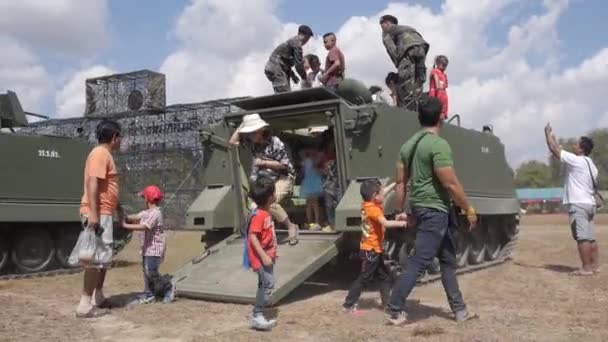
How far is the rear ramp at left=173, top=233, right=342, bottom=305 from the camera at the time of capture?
21.7 ft

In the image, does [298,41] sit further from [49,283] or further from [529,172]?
[529,172]

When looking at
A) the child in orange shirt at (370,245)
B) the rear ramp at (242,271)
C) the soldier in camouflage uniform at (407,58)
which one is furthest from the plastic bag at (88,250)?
the soldier in camouflage uniform at (407,58)

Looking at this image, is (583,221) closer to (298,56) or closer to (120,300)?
(298,56)

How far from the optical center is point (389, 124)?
7.68m

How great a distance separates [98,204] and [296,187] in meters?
3.87

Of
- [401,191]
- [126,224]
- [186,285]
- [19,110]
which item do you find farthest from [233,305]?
[19,110]

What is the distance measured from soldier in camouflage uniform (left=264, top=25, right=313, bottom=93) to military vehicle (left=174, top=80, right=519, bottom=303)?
0.68 meters

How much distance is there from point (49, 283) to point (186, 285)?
3200mm

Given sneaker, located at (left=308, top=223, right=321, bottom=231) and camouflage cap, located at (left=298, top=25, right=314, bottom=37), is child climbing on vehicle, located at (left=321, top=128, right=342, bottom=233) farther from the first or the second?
camouflage cap, located at (left=298, top=25, right=314, bottom=37)

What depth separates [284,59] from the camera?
9.59m

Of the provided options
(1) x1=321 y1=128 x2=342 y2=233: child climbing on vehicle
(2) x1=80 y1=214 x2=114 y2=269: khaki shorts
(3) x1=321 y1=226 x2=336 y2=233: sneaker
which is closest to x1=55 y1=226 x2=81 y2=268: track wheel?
(1) x1=321 y1=128 x2=342 y2=233: child climbing on vehicle

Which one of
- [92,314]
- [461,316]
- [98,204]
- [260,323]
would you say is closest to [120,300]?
[92,314]

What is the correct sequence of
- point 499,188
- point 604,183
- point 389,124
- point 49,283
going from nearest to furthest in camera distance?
1. point 389,124
2. point 49,283
3. point 499,188
4. point 604,183

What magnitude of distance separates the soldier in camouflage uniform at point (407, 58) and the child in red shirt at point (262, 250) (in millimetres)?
4171
